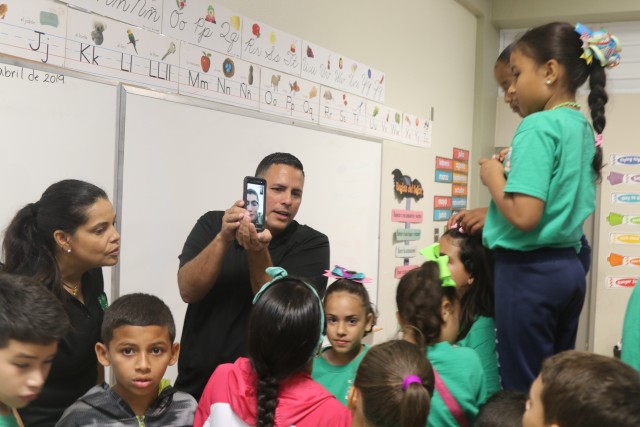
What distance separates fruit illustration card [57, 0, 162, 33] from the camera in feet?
6.44

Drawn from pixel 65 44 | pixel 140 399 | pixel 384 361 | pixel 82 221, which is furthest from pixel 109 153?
pixel 384 361

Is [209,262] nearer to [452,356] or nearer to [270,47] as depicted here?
[452,356]

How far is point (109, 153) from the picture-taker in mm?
2051

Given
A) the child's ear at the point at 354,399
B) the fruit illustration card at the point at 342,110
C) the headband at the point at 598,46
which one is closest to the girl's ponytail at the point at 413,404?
the child's ear at the point at 354,399

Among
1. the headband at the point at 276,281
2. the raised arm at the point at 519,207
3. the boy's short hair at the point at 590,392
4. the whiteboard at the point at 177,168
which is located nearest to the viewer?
the boy's short hair at the point at 590,392

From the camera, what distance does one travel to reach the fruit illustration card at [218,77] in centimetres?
233

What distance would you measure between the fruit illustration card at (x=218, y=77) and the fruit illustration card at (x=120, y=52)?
2.1 inches

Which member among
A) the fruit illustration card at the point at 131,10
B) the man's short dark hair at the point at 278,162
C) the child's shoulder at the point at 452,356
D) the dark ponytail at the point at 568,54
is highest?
the fruit illustration card at the point at 131,10

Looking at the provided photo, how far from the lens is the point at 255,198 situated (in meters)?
1.87

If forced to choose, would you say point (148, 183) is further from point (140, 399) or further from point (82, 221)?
point (140, 399)

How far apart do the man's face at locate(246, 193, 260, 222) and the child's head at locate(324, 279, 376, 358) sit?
1.34 feet

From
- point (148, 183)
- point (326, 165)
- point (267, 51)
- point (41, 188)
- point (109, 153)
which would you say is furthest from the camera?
point (326, 165)

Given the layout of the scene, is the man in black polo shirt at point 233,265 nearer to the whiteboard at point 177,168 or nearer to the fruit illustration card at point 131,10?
the whiteboard at point 177,168

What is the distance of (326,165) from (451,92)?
70.9 inches
